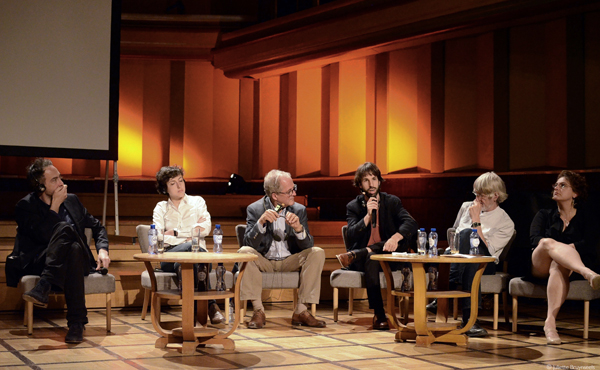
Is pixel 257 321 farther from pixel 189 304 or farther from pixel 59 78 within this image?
pixel 59 78

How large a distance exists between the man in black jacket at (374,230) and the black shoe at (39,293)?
1813 mm

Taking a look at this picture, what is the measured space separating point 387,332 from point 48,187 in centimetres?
231

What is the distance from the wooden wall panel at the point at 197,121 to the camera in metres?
9.24

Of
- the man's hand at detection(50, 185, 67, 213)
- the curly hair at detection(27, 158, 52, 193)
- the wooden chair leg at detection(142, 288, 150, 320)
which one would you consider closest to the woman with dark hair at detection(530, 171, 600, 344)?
the wooden chair leg at detection(142, 288, 150, 320)

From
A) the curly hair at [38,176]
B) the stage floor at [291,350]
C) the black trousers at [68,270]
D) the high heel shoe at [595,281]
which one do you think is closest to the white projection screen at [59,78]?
the curly hair at [38,176]

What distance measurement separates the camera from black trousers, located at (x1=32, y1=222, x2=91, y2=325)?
382cm

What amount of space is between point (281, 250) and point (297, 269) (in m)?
0.17

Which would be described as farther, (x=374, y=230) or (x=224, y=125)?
(x=224, y=125)

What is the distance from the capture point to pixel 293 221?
4.26 m

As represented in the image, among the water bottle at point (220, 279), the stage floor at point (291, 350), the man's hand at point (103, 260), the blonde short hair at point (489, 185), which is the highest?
the blonde short hair at point (489, 185)

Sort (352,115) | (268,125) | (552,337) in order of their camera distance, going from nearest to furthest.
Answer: (552,337) → (352,115) → (268,125)

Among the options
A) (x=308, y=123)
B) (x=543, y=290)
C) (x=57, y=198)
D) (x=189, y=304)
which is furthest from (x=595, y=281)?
(x=308, y=123)

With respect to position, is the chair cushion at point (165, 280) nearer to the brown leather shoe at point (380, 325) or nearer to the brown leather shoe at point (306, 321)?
the brown leather shoe at point (306, 321)

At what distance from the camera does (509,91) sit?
634 centimetres
